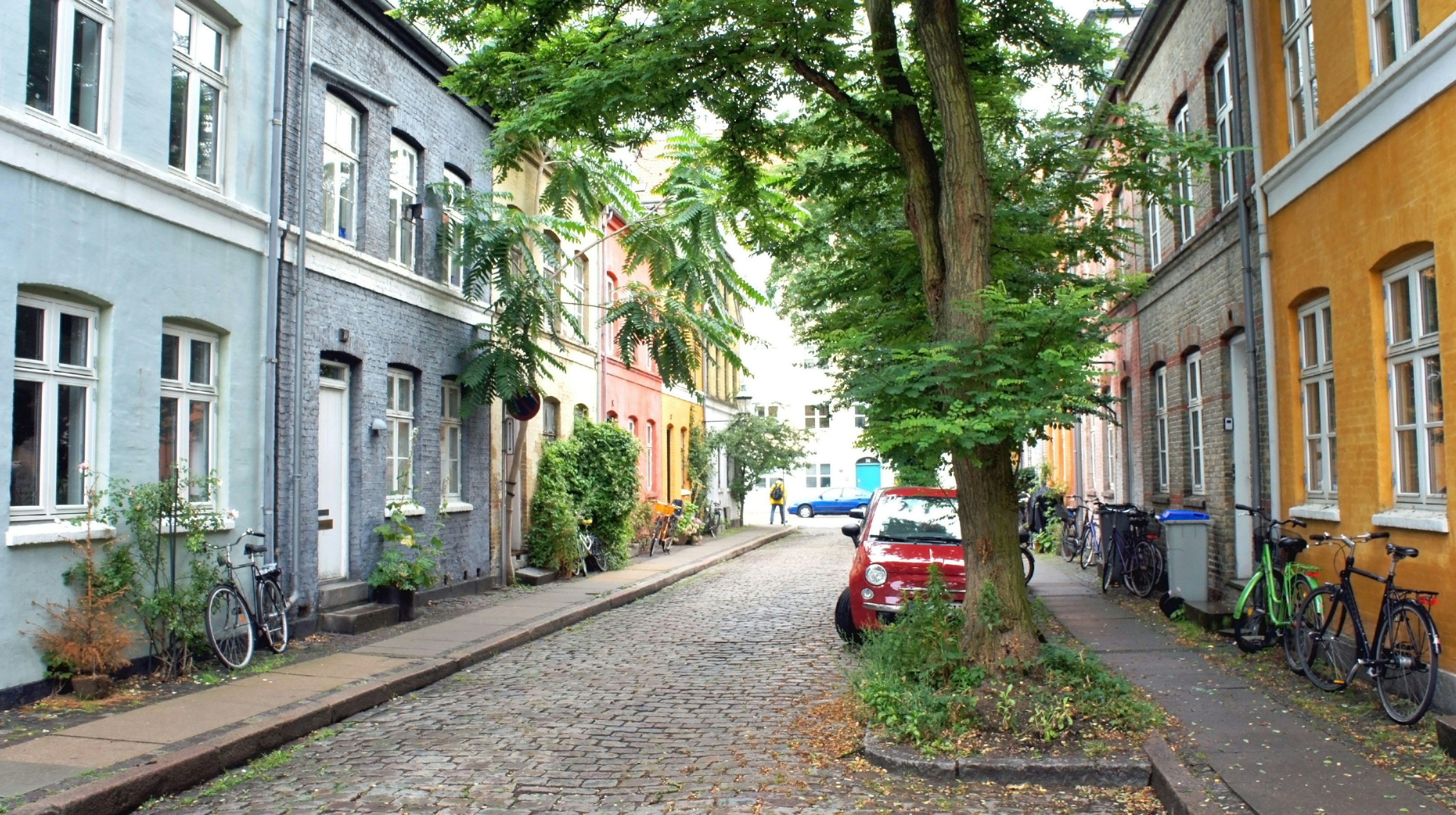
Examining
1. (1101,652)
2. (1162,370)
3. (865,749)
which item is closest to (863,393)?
(865,749)

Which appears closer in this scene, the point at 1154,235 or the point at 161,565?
the point at 161,565

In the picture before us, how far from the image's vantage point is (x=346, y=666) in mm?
9711

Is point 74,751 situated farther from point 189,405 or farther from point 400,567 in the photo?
point 400,567

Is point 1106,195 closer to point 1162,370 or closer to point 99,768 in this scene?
point 1162,370

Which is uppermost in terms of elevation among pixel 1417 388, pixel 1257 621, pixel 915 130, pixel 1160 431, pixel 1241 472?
pixel 915 130

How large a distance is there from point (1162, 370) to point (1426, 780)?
11.4m

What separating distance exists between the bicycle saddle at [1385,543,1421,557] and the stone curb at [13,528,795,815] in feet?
23.6

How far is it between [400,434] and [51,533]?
5.94 metres

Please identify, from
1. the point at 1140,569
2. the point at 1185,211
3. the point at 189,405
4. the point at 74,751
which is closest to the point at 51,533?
the point at 189,405

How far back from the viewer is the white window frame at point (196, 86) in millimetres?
10039

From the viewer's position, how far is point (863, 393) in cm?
745

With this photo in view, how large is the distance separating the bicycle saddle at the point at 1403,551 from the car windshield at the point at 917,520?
4424mm

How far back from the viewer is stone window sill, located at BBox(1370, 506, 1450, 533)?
7484 millimetres

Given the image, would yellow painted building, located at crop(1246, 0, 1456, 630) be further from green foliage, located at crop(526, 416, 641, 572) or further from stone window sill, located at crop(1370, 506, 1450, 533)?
green foliage, located at crop(526, 416, 641, 572)
